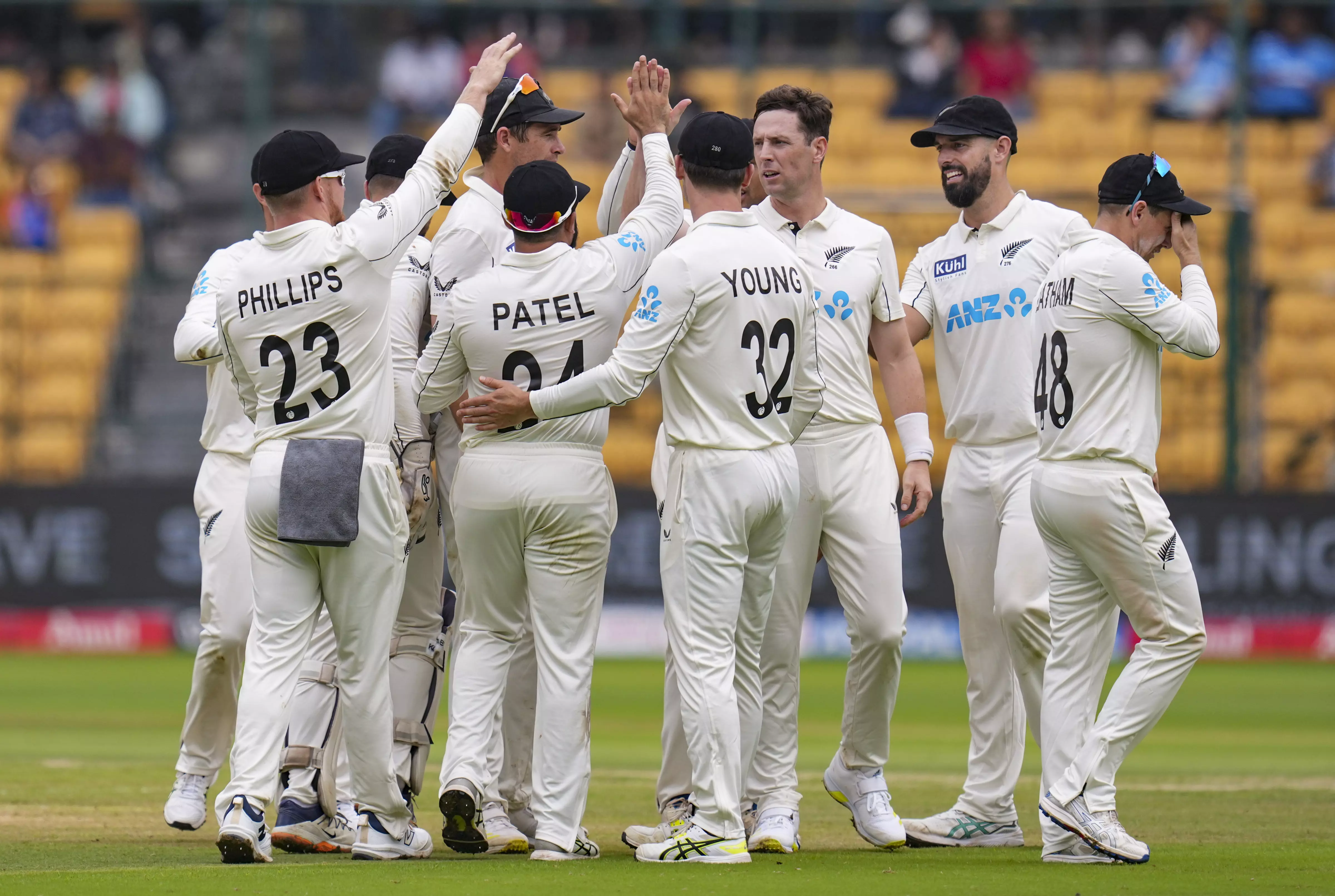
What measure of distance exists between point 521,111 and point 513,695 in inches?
92.4

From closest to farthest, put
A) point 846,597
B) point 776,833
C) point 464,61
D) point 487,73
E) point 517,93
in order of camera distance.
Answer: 1. point 487,73
2. point 776,833
3. point 846,597
4. point 517,93
5. point 464,61

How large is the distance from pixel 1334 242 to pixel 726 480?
14626mm

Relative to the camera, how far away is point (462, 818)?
6434mm

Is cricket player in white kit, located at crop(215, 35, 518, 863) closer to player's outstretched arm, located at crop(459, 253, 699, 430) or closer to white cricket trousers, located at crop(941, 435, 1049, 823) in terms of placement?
player's outstretched arm, located at crop(459, 253, 699, 430)

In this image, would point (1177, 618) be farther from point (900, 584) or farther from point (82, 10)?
point (82, 10)

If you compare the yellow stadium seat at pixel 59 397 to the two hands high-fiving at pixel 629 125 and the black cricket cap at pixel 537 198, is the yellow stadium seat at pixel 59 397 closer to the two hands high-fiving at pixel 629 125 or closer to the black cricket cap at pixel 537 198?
the two hands high-fiving at pixel 629 125

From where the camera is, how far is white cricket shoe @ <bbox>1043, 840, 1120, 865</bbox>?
6148mm

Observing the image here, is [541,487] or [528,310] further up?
[528,310]

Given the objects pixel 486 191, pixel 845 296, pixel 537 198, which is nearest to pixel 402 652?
pixel 486 191

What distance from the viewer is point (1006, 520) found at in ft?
22.5

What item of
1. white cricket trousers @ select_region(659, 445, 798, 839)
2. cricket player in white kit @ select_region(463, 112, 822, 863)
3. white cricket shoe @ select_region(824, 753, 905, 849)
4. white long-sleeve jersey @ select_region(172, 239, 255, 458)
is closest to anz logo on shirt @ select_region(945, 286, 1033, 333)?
cricket player in white kit @ select_region(463, 112, 822, 863)

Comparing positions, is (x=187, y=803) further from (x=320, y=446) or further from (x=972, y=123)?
(x=972, y=123)

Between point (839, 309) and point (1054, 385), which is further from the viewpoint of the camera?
point (839, 309)

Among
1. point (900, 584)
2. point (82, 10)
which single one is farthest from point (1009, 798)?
point (82, 10)
